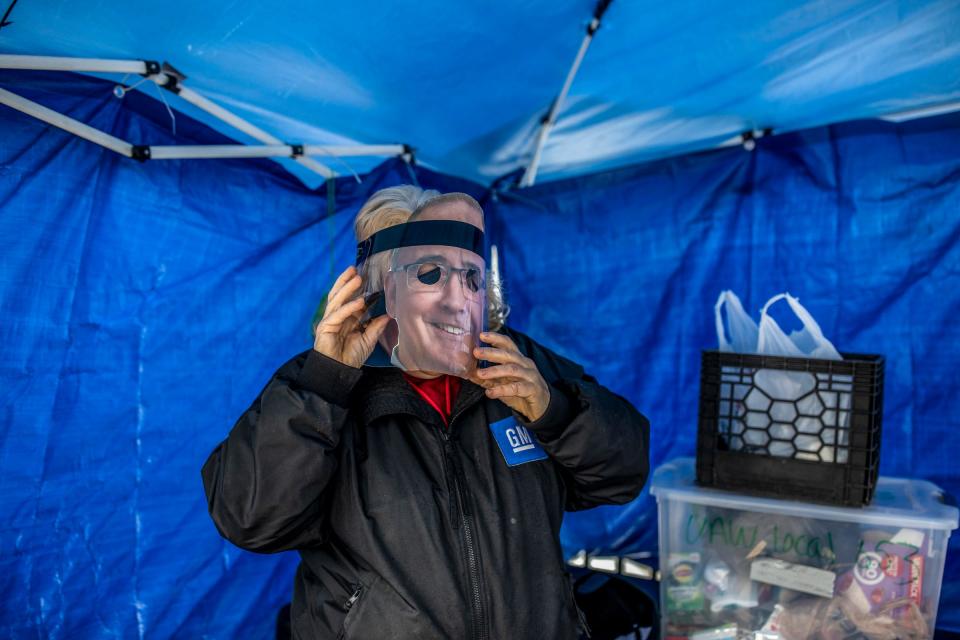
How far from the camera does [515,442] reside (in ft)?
4.36

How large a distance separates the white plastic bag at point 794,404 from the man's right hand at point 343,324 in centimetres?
122

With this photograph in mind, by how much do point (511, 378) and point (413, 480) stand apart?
267mm

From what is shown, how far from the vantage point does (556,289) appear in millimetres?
2879

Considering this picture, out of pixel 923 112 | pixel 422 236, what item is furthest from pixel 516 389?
pixel 923 112

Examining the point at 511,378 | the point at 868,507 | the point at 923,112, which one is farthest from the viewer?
the point at 923,112

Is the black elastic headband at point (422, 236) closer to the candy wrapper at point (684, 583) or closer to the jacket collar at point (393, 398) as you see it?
the jacket collar at point (393, 398)

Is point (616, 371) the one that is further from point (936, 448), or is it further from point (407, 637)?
point (407, 637)

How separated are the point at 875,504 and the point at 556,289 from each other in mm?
1453

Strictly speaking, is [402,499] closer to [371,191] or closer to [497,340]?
[497,340]

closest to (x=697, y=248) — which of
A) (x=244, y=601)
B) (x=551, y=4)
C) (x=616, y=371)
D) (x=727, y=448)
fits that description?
(x=616, y=371)

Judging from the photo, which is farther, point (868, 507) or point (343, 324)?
point (868, 507)

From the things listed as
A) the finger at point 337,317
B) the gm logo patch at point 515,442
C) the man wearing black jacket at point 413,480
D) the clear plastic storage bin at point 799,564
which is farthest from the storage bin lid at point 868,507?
the finger at point 337,317

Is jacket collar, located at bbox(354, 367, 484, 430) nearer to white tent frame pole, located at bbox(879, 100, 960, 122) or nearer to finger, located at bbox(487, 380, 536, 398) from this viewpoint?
finger, located at bbox(487, 380, 536, 398)

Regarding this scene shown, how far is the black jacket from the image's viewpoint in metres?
1.15
